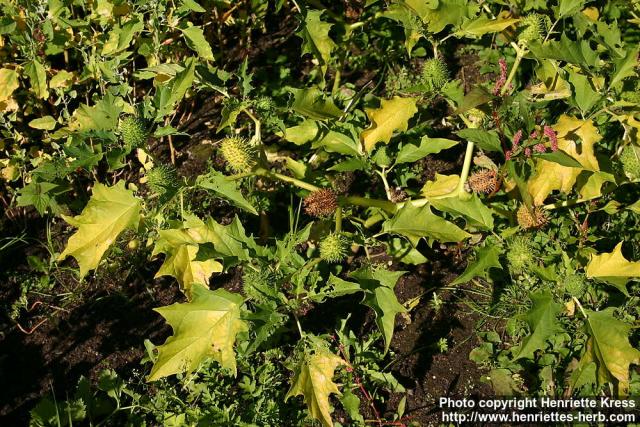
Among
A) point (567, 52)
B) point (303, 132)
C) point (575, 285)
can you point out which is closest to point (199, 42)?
point (303, 132)

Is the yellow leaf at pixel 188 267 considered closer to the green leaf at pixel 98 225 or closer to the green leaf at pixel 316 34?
the green leaf at pixel 98 225

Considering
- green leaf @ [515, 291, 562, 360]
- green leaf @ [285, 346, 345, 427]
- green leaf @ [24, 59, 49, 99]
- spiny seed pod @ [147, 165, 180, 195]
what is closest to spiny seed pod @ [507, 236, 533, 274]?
green leaf @ [515, 291, 562, 360]

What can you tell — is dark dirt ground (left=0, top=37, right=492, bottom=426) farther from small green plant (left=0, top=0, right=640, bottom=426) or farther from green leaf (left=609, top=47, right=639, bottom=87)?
green leaf (left=609, top=47, right=639, bottom=87)

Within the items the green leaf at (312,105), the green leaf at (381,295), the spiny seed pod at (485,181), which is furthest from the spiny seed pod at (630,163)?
the green leaf at (312,105)

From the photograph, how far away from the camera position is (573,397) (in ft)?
7.89

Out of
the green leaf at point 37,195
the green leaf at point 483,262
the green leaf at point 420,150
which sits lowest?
A: the green leaf at point 483,262

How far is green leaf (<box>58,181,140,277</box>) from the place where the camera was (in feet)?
7.30

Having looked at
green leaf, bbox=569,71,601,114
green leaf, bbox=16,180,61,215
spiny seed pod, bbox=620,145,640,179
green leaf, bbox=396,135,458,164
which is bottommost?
spiny seed pod, bbox=620,145,640,179

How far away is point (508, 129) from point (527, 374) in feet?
3.24

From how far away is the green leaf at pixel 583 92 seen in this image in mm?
2264

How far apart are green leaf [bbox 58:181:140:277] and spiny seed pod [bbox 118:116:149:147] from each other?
0.18m

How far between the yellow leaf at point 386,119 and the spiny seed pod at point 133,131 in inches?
33.0

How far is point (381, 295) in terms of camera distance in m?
2.15

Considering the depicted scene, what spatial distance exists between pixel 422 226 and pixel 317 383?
661 mm
